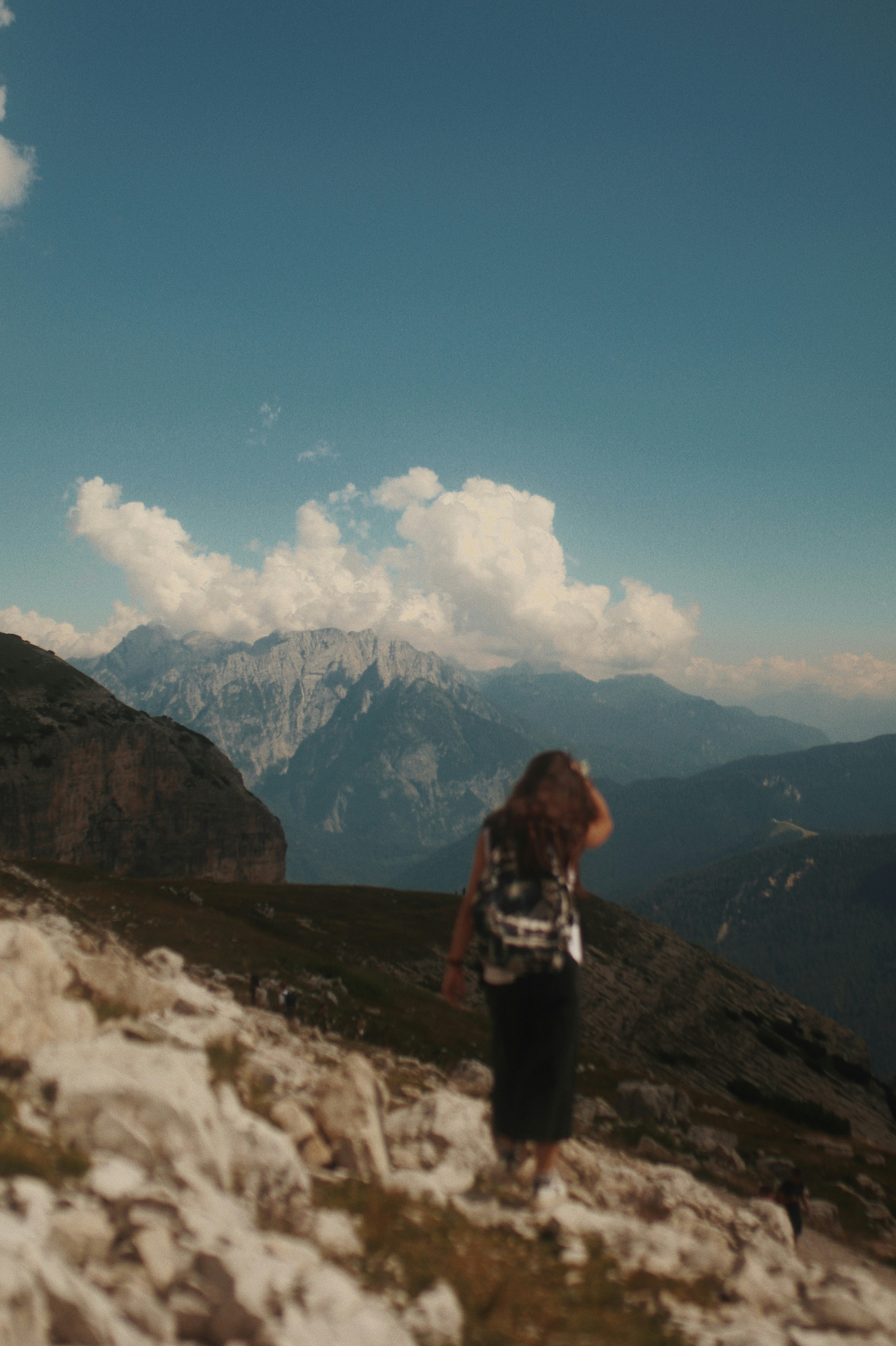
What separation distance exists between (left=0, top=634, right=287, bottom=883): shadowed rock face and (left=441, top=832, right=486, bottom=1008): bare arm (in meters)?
82.0

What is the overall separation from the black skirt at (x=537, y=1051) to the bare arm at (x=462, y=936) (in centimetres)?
51

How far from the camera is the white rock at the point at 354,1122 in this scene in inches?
252

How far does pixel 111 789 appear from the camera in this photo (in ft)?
283

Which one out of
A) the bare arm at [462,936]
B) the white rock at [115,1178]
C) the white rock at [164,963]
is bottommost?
the white rock at [164,963]

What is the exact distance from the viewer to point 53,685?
87.9 meters

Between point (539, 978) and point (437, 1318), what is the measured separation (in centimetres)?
238

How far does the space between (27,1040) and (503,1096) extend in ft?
14.6

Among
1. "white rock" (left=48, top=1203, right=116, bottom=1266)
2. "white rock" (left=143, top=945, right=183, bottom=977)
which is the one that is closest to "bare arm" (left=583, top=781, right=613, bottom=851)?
"white rock" (left=48, top=1203, right=116, bottom=1266)

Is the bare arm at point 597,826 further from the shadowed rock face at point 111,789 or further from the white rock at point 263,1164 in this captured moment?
the shadowed rock face at point 111,789

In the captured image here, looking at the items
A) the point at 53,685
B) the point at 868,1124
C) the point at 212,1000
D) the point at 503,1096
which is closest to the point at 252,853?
the point at 53,685

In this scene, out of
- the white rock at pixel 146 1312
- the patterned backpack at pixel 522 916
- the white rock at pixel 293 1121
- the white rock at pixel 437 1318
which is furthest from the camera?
the white rock at pixel 293 1121

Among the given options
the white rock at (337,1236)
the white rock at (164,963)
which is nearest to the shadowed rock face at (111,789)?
the white rock at (164,963)

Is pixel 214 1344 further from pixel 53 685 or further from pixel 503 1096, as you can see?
pixel 53 685

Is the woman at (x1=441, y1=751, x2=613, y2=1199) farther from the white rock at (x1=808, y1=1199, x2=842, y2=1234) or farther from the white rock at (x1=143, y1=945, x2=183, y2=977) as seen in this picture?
the white rock at (x1=808, y1=1199, x2=842, y2=1234)
